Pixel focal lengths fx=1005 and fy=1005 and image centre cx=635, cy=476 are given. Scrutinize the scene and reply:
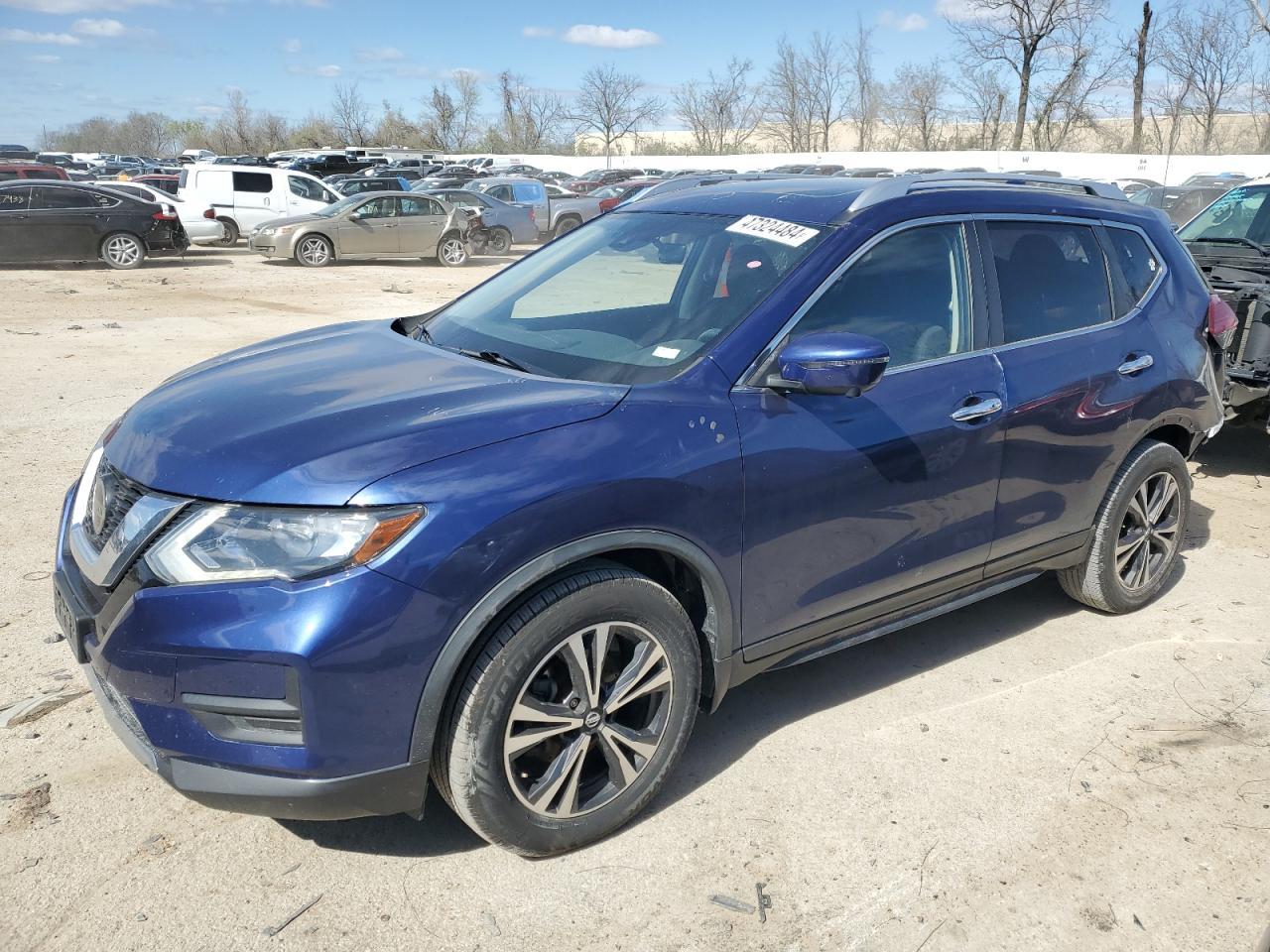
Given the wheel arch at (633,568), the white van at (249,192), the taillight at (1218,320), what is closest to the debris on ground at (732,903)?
the wheel arch at (633,568)

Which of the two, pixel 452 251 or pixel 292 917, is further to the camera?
pixel 452 251

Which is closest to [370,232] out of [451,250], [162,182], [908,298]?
[451,250]

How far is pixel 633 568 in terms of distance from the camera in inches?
114

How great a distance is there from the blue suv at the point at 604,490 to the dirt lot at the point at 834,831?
265mm

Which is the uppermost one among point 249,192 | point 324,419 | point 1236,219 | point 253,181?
point 253,181

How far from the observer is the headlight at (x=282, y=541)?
233 cm

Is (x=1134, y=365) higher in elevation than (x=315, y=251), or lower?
lower

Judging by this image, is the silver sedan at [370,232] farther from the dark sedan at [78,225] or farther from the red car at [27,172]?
the red car at [27,172]

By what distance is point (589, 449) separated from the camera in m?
2.64

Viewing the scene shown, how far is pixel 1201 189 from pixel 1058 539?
53.0 ft

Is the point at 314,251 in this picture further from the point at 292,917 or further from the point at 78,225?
the point at 292,917

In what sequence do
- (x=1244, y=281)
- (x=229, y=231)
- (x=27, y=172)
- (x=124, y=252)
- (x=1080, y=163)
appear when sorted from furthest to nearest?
1. (x=1080, y=163)
2. (x=27, y=172)
3. (x=229, y=231)
4. (x=124, y=252)
5. (x=1244, y=281)

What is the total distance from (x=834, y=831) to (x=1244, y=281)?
521 cm

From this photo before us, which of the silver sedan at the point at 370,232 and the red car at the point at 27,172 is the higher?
the red car at the point at 27,172
